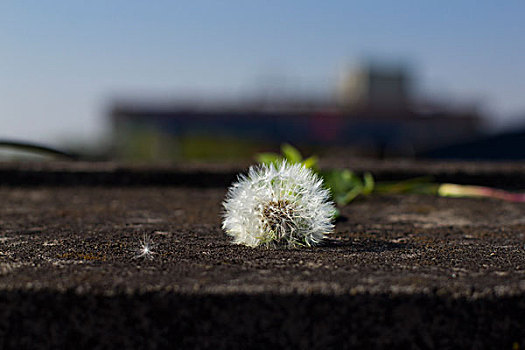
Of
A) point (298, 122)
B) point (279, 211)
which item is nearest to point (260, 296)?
point (279, 211)

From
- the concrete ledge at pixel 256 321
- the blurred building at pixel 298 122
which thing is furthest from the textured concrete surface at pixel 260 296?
the blurred building at pixel 298 122

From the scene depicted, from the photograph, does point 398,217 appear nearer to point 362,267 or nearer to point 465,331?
point 362,267

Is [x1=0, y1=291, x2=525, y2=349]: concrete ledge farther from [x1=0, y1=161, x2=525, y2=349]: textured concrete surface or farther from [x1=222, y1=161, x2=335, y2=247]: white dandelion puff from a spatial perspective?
[x1=222, y1=161, x2=335, y2=247]: white dandelion puff

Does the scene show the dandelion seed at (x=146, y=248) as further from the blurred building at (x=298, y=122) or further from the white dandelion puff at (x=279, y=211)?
the blurred building at (x=298, y=122)

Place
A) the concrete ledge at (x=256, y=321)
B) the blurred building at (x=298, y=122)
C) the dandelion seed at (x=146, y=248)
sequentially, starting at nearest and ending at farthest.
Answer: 1. the concrete ledge at (x=256, y=321)
2. the dandelion seed at (x=146, y=248)
3. the blurred building at (x=298, y=122)

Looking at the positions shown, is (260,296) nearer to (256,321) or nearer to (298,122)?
(256,321)

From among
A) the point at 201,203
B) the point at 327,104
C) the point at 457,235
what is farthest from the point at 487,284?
the point at 327,104

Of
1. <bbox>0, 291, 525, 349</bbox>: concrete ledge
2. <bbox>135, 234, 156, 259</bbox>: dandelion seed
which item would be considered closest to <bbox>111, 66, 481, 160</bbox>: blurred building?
<bbox>135, 234, 156, 259</bbox>: dandelion seed
